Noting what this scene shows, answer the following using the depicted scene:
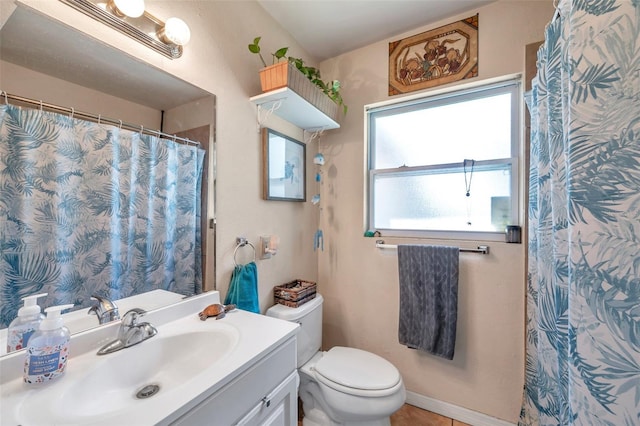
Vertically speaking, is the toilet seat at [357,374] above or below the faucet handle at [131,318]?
below

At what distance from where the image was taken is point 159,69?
98 centimetres

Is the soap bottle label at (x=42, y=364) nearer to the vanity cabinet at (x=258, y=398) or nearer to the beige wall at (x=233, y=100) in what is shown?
the vanity cabinet at (x=258, y=398)

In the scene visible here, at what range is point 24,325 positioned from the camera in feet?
2.20

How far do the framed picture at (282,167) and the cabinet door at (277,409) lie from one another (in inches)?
36.1

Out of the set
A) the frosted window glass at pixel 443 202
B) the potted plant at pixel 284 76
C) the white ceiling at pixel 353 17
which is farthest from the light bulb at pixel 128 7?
the frosted window glass at pixel 443 202

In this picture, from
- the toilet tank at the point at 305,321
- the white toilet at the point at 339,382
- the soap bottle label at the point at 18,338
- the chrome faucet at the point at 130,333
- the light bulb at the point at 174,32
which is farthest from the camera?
the toilet tank at the point at 305,321

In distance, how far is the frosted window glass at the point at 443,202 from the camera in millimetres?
1508

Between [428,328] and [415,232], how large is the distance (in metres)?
0.60

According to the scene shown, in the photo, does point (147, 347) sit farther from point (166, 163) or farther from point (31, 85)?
point (31, 85)

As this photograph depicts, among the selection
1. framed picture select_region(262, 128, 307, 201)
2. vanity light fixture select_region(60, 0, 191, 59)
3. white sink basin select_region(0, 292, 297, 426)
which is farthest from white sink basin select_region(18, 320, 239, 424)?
vanity light fixture select_region(60, 0, 191, 59)

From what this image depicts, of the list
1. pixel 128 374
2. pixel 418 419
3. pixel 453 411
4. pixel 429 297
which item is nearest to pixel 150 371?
pixel 128 374

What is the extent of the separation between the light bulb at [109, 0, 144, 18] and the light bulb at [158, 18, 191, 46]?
85mm

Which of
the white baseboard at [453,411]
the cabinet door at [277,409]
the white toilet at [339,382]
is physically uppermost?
the cabinet door at [277,409]

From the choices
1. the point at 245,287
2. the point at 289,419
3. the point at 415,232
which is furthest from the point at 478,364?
the point at 245,287
